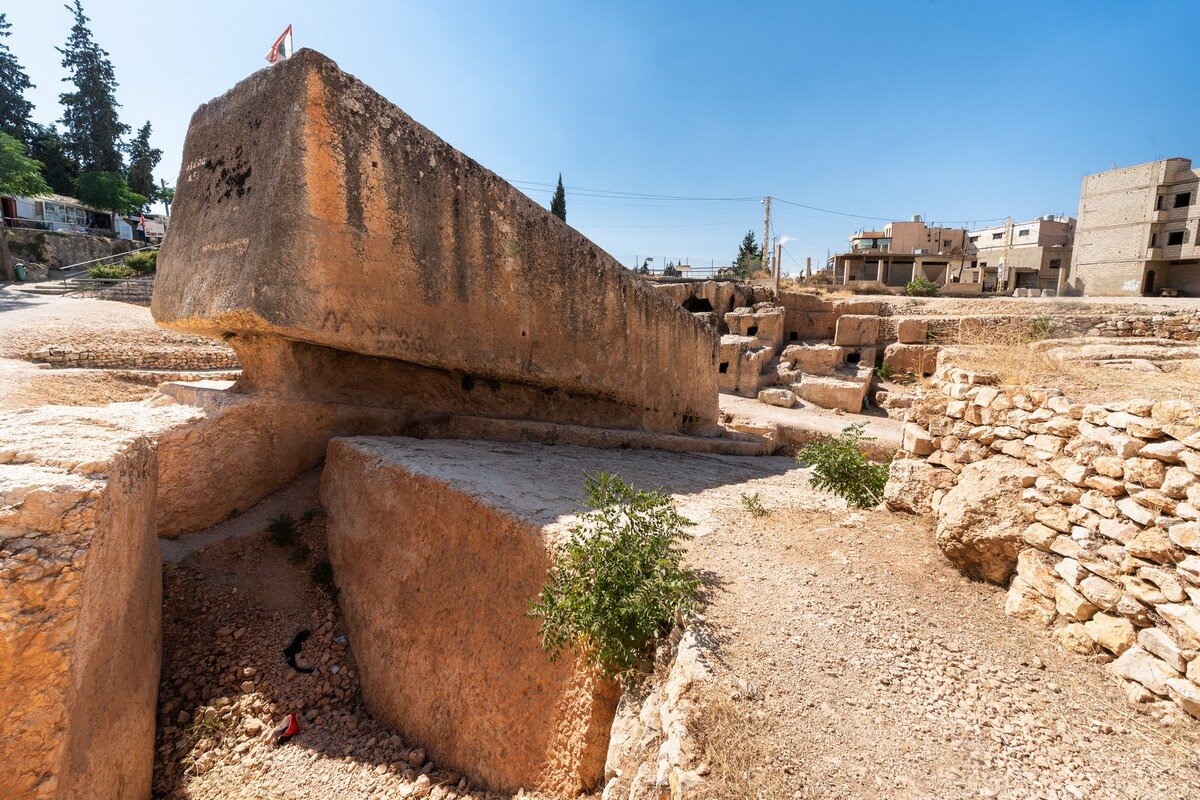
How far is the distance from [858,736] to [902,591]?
3.32 ft

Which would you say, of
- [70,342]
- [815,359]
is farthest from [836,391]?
[70,342]

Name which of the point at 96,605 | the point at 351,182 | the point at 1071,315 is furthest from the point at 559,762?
the point at 1071,315

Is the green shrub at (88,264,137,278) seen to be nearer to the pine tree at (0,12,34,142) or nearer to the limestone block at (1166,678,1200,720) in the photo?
the pine tree at (0,12,34,142)

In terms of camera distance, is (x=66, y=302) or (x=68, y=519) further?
(x=66, y=302)

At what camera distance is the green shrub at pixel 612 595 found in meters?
2.13

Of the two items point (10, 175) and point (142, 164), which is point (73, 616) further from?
point (142, 164)

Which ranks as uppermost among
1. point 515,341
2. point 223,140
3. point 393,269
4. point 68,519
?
point 223,140

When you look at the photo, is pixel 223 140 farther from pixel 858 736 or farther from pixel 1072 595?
pixel 1072 595

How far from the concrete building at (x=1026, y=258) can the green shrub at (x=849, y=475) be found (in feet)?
92.0

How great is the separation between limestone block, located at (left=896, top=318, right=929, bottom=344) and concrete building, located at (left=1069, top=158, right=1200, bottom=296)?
57.7 feet

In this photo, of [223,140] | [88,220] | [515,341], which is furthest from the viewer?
[88,220]

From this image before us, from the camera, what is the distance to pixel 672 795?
63.5 inches

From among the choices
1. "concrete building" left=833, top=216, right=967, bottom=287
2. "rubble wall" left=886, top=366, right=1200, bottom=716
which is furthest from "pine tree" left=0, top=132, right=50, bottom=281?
"concrete building" left=833, top=216, right=967, bottom=287

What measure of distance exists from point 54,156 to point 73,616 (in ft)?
137
